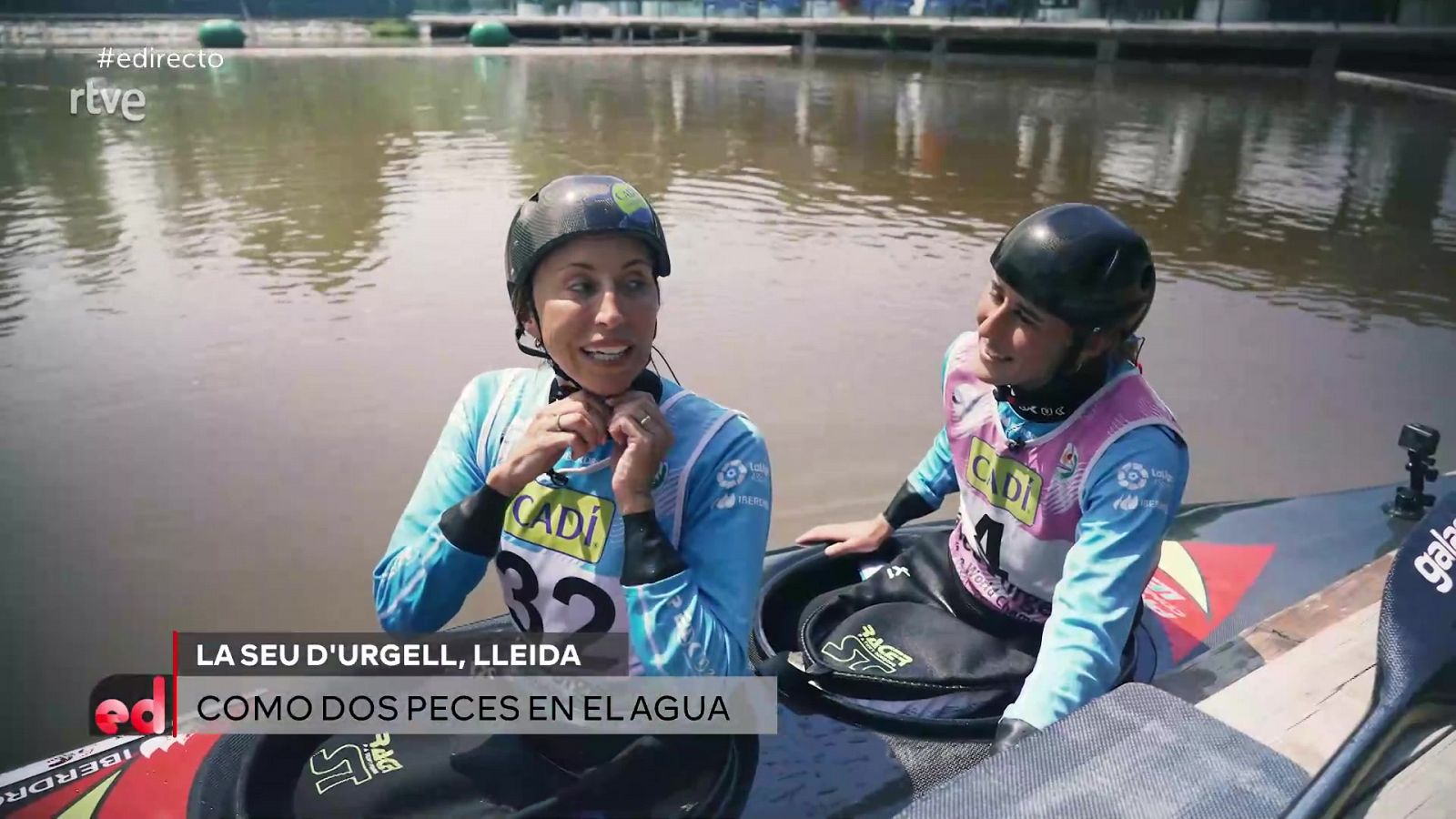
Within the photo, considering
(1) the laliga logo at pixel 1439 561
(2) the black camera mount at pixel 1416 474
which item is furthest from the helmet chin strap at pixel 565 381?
(2) the black camera mount at pixel 1416 474

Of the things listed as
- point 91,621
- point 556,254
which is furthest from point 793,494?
point 556,254

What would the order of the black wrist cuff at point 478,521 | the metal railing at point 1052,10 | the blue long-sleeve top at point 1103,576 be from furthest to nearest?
1. the metal railing at point 1052,10
2. the blue long-sleeve top at point 1103,576
3. the black wrist cuff at point 478,521

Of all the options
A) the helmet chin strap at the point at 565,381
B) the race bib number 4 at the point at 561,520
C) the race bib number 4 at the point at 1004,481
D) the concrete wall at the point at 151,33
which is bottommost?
the race bib number 4 at the point at 1004,481

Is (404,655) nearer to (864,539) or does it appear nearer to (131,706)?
(131,706)

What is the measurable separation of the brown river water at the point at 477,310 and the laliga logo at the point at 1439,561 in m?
2.90

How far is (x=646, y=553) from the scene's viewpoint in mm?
1780

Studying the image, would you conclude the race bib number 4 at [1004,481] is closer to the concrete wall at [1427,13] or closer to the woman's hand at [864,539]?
the woman's hand at [864,539]

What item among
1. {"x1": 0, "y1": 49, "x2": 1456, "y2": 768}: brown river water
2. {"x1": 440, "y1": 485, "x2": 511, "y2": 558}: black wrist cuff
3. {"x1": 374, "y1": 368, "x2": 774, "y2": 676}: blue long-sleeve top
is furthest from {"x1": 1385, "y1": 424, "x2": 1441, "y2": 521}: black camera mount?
{"x1": 440, "y1": 485, "x2": 511, "y2": 558}: black wrist cuff

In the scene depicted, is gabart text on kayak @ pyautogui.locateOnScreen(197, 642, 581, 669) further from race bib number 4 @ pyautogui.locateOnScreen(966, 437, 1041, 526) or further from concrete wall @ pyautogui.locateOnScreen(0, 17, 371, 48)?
concrete wall @ pyautogui.locateOnScreen(0, 17, 371, 48)

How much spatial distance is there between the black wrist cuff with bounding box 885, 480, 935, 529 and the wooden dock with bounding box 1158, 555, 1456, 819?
768 millimetres

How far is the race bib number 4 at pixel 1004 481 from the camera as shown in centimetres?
237

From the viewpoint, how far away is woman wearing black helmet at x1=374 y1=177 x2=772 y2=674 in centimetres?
180

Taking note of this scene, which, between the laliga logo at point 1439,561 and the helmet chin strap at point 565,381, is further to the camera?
the laliga logo at point 1439,561

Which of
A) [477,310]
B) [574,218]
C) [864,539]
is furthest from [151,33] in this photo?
[574,218]
